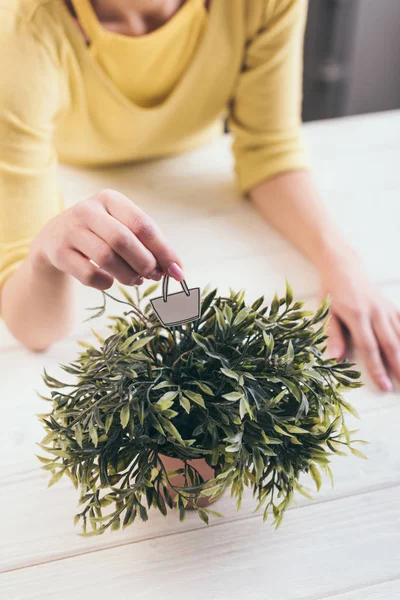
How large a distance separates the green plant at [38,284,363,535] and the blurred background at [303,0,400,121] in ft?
5.09

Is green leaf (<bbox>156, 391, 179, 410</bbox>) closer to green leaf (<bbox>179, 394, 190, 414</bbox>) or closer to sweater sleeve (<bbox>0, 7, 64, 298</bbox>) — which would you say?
green leaf (<bbox>179, 394, 190, 414</bbox>)

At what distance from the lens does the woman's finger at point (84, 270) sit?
645 mm

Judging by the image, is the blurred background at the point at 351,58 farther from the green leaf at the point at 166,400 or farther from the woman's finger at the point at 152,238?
the green leaf at the point at 166,400

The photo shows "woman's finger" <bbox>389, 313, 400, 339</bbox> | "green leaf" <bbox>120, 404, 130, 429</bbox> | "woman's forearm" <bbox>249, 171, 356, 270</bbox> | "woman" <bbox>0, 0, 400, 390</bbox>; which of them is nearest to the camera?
"green leaf" <bbox>120, 404, 130, 429</bbox>

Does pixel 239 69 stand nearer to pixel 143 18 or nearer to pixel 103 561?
pixel 143 18

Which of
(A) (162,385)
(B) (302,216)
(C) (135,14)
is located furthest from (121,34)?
(A) (162,385)

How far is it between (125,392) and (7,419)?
298 millimetres

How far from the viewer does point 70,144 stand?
1137mm

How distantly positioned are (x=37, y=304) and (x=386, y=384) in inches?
18.8

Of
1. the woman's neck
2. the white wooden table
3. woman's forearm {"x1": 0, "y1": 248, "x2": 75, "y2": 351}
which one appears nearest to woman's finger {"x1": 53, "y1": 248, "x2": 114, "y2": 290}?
woman's forearm {"x1": 0, "y1": 248, "x2": 75, "y2": 351}

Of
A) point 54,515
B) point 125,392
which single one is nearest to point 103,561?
point 54,515

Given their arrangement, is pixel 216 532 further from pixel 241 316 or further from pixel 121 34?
pixel 121 34

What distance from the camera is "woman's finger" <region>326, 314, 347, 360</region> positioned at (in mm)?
871

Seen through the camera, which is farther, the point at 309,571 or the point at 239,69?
the point at 239,69
